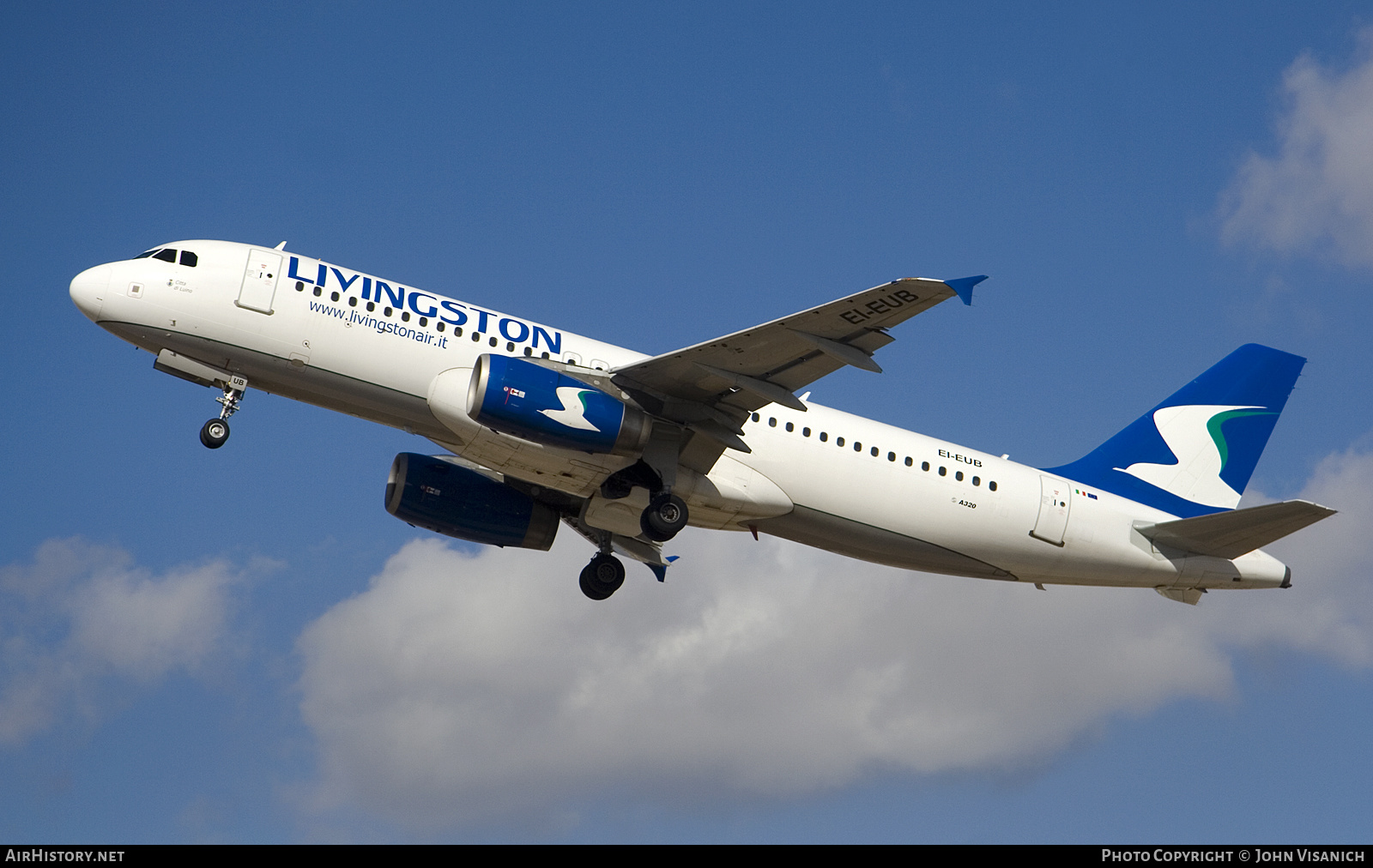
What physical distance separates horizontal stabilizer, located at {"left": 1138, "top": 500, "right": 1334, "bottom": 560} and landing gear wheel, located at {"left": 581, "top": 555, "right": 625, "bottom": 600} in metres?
12.5

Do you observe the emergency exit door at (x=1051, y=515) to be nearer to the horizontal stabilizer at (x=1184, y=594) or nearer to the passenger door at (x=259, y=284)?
the horizontal stabilizer at (x=1184, y=594)

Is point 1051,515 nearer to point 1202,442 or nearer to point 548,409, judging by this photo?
point 1202,442

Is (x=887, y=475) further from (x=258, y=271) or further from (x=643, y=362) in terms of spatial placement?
(x=258, y=271)

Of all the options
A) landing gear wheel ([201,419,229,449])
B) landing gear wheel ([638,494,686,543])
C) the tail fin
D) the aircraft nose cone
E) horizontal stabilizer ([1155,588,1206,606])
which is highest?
the tail fin

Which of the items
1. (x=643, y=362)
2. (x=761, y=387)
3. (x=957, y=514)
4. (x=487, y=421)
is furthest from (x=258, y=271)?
(x=957, y=514)

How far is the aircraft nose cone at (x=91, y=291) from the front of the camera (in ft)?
88.4

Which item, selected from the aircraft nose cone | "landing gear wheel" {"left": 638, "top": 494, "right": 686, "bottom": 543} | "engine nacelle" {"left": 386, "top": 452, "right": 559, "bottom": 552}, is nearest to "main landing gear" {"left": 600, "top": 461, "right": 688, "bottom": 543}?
"landing gear wheel" {"left": 638, "top": 494, "right": 686, "bottom": 543}

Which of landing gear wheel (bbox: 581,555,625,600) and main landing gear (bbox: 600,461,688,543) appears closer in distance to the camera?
main landing gear (bbox: 600,461,688,543)

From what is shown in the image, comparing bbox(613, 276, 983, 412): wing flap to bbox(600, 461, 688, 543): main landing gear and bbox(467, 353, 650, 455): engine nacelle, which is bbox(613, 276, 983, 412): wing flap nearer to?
bbox(467, 353, 650, 455): engine nacelle

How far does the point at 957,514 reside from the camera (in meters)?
29.3

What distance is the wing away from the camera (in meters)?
23.4

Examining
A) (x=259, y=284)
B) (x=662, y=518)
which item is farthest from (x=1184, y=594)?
(x=259, y=284)

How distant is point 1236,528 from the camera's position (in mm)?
29234
